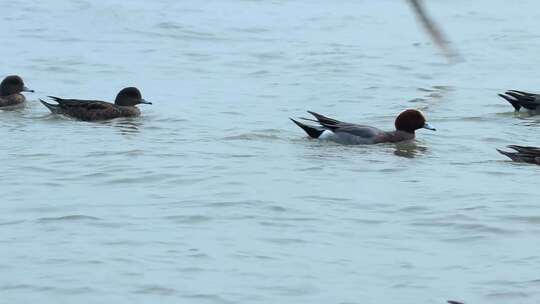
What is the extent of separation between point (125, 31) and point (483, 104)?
679 centimetres

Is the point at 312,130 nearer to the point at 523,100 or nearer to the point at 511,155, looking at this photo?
the point at 511,155

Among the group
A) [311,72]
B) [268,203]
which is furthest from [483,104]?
[268,203]

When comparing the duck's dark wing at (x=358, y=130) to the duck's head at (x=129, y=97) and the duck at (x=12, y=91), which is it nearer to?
the duck's head at (x=129, y=97)

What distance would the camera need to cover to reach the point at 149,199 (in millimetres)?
9547

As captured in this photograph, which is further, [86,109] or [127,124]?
[86,109]

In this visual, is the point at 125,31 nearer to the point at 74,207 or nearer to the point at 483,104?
the point at 483,104

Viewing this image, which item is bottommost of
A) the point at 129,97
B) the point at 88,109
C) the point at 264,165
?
the point at 264,165

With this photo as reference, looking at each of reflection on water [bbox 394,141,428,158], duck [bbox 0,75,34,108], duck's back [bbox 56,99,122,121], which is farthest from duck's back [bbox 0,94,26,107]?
reflection on water [bbox 394,141,428,158]

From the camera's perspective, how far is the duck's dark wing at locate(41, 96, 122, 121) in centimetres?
1374

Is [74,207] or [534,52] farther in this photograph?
[534,52]

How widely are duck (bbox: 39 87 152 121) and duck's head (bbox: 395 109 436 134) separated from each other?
2635 mm

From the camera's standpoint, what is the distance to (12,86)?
48.4 ft

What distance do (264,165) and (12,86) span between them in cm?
427

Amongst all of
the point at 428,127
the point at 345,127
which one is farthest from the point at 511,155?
the point at 345,127
